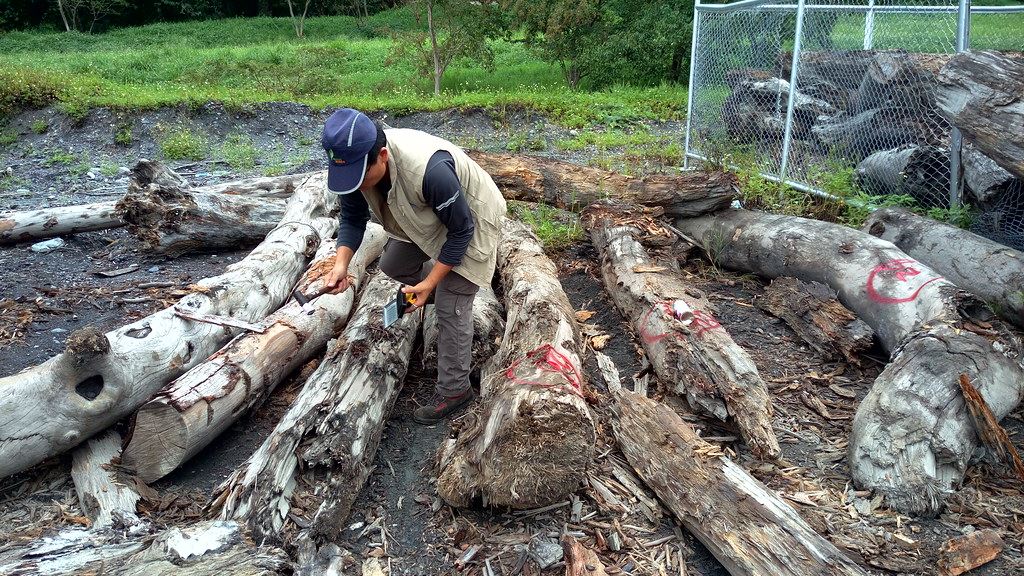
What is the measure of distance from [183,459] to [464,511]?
4.52ft

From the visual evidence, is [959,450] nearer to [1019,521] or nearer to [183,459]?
[1019,521]

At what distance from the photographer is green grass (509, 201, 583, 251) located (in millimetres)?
6113

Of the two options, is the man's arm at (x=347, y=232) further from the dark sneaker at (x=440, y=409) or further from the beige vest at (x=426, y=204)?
the dark sneaker at (x=440, y=409)

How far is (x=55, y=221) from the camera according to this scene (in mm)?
6262

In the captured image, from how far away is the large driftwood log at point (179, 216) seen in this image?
5.80 m

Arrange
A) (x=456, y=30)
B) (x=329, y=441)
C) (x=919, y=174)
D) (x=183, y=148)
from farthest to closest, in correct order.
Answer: (x=456, y=30) → (x=183, y=148) → (x=919, y=174) → (x=329, y=441)

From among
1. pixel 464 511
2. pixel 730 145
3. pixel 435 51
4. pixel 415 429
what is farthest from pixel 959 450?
pixel 435 51

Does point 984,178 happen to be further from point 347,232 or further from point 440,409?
point 347,232

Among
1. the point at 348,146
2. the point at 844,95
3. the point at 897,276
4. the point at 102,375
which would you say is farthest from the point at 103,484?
the point at 844,95

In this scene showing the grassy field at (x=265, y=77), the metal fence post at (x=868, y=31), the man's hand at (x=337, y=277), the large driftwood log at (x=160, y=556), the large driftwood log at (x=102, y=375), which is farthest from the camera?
the grassy field at (x=265, y=77)

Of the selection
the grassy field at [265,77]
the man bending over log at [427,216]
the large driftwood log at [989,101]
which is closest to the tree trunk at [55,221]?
the man bending over log at [427,216]

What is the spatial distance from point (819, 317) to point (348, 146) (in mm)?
3109

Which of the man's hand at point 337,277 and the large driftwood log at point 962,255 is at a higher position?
the man's hand at point 337,277

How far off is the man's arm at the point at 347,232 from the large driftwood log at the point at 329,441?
0.41m
